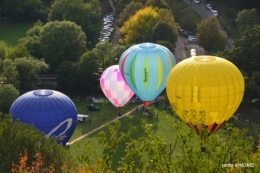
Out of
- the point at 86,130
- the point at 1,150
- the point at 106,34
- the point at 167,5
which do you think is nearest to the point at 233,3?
the point at 167,5

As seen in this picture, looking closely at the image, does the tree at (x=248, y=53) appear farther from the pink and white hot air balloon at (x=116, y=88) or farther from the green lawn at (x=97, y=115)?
the pink and white hot air balloon at (x=116, y=88)

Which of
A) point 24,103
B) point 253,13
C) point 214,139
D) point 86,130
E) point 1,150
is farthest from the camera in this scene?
point 253,13

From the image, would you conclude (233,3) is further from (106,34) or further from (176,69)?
(176,69)

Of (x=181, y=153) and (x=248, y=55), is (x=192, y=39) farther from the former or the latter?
(x=181, y=153)

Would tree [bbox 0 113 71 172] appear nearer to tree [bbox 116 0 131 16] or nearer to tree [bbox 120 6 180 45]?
tree [bbox 120 6 180 45]

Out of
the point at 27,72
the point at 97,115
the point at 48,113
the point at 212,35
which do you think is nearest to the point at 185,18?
the point at 212,35
